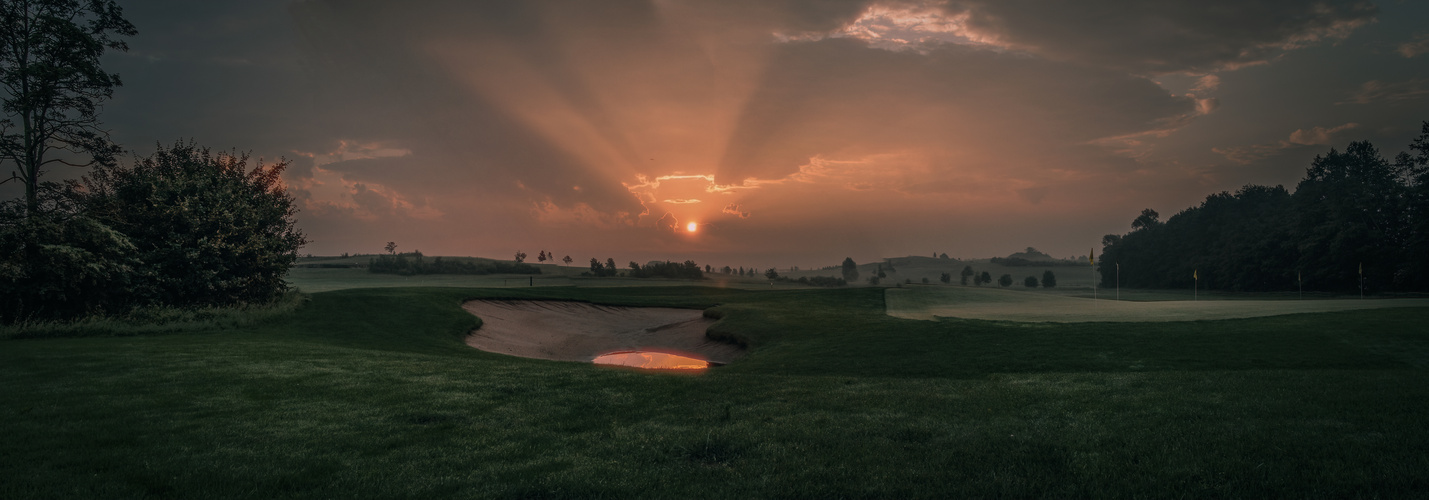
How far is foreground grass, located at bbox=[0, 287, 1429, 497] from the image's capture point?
636 centimetres

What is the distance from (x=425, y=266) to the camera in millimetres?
85750

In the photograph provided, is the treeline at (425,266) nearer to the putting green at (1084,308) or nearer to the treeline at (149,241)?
the treeline at (149,241)

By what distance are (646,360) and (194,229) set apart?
2054cm

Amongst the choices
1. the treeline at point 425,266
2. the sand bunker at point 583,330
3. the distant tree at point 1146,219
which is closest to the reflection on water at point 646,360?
the sand bunker at point 583,330

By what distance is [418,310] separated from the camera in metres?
30.3

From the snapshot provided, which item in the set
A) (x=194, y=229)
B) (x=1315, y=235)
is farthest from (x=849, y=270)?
(x=194, y=229)

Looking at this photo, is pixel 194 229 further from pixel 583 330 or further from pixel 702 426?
pixel 702 426

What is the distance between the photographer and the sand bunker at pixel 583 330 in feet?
93.1

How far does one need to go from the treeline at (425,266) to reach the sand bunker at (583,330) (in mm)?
51359

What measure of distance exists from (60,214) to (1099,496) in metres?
35.0

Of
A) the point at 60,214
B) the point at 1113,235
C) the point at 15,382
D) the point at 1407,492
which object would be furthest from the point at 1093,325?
the point at 1113,235

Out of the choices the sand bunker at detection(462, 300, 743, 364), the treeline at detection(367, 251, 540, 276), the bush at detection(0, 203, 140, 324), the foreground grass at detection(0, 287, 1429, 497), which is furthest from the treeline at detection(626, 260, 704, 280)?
the foreground grass at detection(0, 287, 1429, 497)

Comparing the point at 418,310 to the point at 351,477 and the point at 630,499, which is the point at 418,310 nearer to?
the point at 351,477

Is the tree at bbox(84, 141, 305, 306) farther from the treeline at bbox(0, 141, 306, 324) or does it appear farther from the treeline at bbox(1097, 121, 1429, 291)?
the treeline at bbox(1097, 121, 1429, 291)
